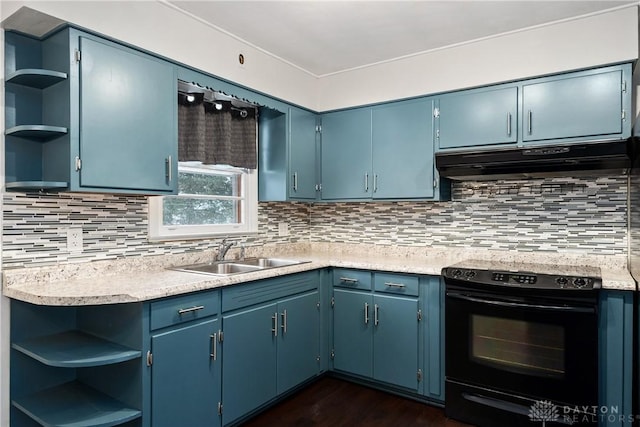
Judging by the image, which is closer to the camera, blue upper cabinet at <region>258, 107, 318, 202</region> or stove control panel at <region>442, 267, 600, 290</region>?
stove control panel at <region>442, 267, 600, 290</region>

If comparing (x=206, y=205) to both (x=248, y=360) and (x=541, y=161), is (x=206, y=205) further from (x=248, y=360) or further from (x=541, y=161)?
(x=541, y=161)

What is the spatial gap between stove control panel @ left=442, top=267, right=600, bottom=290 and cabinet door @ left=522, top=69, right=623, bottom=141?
88cm

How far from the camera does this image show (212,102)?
286 centimetres

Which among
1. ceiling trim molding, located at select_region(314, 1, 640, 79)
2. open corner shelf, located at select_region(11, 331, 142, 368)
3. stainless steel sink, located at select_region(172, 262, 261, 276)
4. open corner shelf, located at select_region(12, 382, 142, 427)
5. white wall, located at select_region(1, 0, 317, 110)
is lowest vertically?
open corner shelf, located at select_region(12, 382, 142, 427)

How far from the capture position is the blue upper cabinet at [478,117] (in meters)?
2.68

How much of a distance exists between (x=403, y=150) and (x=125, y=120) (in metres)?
1.89

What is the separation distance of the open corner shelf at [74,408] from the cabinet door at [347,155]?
6.97ft

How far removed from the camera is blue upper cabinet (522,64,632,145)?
237 centimetres

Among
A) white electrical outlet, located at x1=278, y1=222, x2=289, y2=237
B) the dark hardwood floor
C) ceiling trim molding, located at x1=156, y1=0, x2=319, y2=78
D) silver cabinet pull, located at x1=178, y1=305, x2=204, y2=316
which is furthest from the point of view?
white electrical outlet, located at x1=278, y1=222, x2=289, y2=237

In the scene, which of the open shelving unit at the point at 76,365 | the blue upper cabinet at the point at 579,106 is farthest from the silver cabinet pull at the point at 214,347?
the blue upper cabinet at the point at 579,106

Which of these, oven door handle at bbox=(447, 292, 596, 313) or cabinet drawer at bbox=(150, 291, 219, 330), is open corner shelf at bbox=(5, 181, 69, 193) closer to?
cabinet drawer at bbox=(150, 291, 219, 330)

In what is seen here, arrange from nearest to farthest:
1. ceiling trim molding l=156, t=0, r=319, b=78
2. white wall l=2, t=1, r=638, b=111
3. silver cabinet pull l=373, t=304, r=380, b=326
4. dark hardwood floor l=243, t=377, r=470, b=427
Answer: white wall l=2, t=1, r=638, b=111
ceiling trim molding l=156, t=0, r=319, b=78
dark hardwood floor l=243, t=377, r=470, b=427
silver cabinet pull l=373, t=304, r=380, b=326

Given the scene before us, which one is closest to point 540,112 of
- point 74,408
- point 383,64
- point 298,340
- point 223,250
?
point 383,64

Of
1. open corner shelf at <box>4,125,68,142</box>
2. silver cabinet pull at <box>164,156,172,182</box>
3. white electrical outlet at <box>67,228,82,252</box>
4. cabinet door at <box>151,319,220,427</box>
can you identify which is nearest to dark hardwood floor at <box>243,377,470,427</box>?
cabinet door at <box>151,319,220,427</box>
